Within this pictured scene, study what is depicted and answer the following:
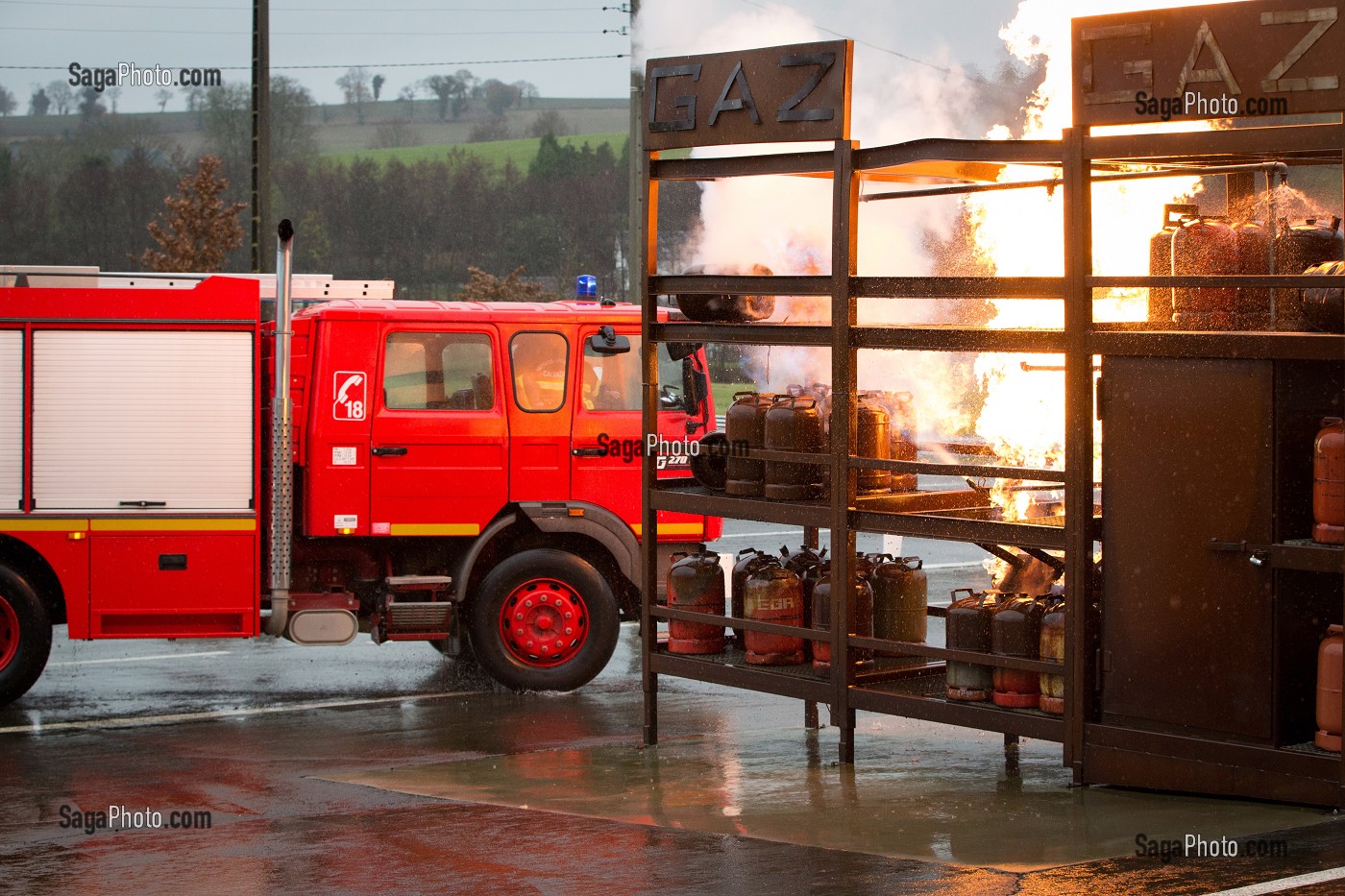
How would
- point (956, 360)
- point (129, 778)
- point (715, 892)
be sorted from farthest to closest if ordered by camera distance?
point (956, 360) < point (129, 778) < point (715, 892)

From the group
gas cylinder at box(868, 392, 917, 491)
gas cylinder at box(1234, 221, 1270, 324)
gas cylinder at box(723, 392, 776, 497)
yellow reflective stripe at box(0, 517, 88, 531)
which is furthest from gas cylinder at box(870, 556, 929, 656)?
yellow reflective stripe at box(0, 517, 88, 531)

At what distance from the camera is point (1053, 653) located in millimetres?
7867

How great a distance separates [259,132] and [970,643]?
14.4 m

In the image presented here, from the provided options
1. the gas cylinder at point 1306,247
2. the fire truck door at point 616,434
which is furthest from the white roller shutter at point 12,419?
the gas cylinder at point 1306,247

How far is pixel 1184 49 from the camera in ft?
24.0

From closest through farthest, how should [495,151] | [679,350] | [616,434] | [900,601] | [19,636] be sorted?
[900,601], [679,350], [19,636], [616,434], [495,151]

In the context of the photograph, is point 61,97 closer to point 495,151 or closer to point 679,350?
point 495,151

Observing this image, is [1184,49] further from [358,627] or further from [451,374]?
[358,627]

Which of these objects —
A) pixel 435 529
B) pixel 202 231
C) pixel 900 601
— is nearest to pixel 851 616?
pixel 900 601

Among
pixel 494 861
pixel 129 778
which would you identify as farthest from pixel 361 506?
pixel 494 861

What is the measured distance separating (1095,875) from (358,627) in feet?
20.6

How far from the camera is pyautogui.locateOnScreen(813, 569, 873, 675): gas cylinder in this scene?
340 inches

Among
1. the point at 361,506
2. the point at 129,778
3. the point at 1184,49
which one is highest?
the point at 1184,49

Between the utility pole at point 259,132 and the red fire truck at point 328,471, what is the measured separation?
8135 mm
